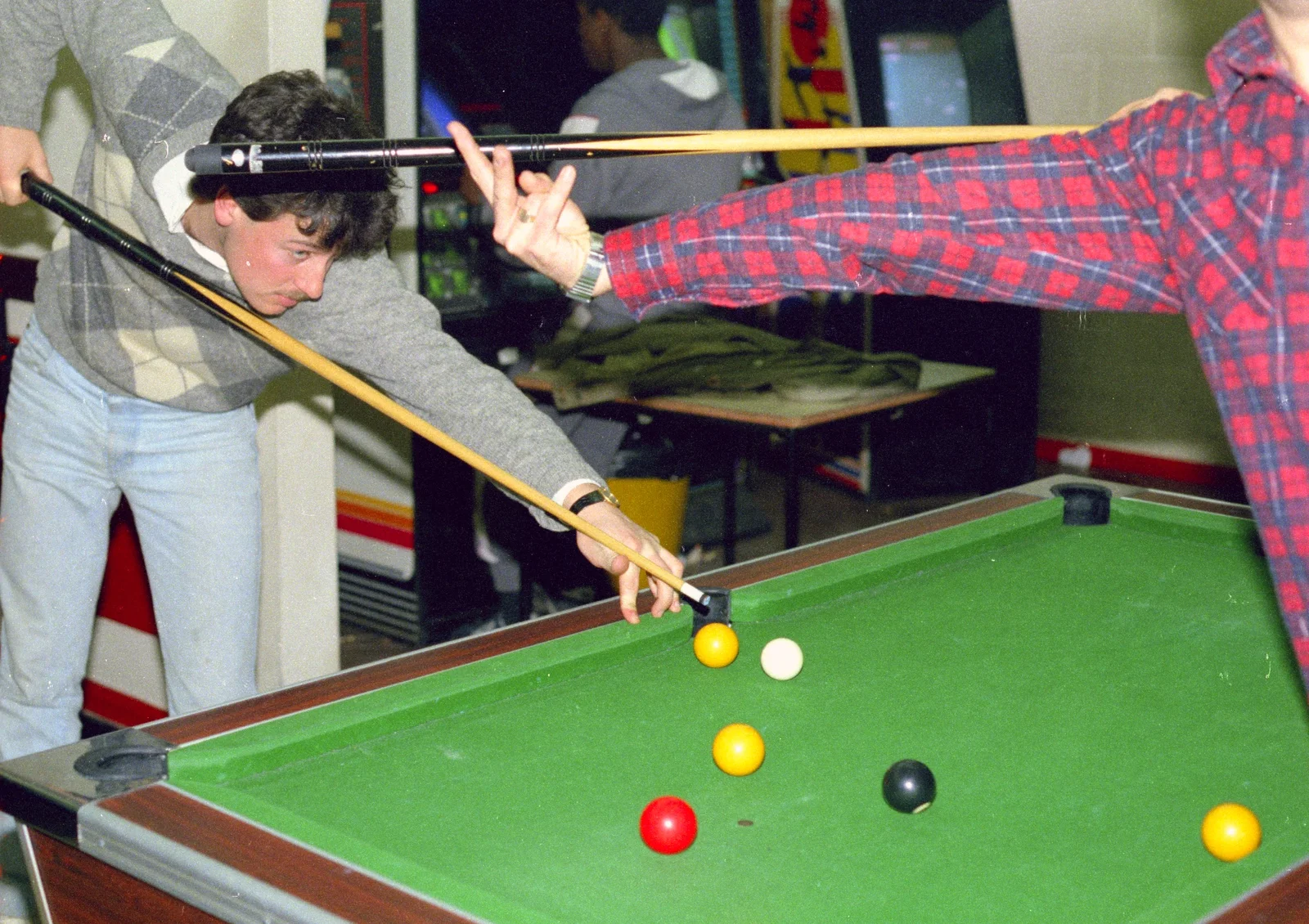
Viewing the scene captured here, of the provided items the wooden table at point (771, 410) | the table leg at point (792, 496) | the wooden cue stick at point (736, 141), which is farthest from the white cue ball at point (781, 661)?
the table leg at point (792, 496)

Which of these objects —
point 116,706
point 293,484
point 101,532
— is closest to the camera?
point 101,532

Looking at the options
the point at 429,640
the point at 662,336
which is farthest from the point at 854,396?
the point at 429,640

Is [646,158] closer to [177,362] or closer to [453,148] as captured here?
[177,362]

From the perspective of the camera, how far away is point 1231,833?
1.29 metres

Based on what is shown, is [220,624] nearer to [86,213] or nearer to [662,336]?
[86,213]

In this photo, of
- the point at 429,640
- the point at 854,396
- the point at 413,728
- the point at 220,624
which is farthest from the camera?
the point at 429,640

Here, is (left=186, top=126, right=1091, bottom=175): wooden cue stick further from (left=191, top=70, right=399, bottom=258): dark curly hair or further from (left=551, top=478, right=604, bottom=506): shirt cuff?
(left=551, top=478, right=604, bottom=506): shirt cuff

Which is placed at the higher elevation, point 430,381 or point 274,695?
point 430,381

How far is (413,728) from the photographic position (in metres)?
1.57

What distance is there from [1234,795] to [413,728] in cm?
84

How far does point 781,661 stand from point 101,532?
1143mm

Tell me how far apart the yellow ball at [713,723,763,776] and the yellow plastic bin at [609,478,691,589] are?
2123 mm

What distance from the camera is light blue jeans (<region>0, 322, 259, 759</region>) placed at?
218cm

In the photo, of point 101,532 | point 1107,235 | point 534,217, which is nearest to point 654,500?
point 101,532
